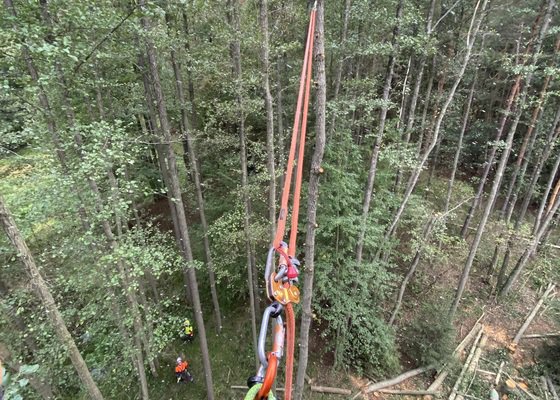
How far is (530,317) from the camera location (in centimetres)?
912

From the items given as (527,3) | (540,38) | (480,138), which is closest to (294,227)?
(540,38)

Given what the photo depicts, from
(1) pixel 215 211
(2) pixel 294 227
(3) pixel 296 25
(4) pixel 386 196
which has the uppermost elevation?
(3) pixel 296 25

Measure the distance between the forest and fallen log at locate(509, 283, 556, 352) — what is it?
0.08 metres

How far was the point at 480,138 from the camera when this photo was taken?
13.5m

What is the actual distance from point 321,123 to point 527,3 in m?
11.2

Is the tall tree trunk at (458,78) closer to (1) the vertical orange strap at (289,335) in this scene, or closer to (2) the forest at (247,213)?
(2) the forest at (247,213)

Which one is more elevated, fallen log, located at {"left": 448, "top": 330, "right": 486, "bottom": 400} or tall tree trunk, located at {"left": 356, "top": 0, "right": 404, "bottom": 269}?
tall tree trunk, located at {"left": 356, "top": 0, "right": 404, "bottom": 269}

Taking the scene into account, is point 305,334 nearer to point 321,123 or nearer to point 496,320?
point 321,123

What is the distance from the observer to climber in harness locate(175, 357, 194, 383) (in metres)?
7.73

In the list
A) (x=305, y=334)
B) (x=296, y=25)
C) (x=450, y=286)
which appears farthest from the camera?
(x=450, y=286)

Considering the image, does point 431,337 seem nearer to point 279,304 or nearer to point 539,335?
point 539,335

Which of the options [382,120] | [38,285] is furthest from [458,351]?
[38,285]

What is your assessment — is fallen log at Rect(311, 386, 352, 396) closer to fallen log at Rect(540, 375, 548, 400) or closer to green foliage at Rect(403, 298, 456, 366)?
green foliage at Rect(403, 298, 456, 366)

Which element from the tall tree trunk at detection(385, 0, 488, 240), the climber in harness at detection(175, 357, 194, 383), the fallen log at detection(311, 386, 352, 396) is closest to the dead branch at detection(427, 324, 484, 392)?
the fallen log at detection(311, 386, 352, 396)
